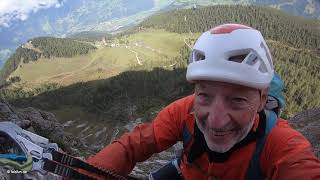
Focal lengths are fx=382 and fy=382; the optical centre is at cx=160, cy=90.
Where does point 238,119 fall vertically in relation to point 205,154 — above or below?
above

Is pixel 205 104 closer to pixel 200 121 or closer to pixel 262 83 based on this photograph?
pixel 200 121

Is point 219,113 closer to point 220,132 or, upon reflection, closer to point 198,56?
point 220,132

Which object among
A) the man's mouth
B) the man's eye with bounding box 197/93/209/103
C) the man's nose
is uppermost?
the man's eye with bounding box 197/93/209/103

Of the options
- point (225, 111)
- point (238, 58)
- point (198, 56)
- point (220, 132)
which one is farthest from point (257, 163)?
point (198, 56)

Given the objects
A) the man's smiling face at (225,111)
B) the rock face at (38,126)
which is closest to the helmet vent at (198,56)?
the man's smiling face at (225,111)

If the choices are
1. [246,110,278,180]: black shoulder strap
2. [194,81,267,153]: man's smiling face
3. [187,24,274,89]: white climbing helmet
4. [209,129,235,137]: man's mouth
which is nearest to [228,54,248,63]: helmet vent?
[187,24,274,89]: white climbing helmet

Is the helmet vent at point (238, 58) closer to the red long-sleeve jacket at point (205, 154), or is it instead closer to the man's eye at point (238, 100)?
the man's eye at point (238, 100)

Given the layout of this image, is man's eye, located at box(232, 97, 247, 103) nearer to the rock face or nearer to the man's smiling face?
the man's smiling face
